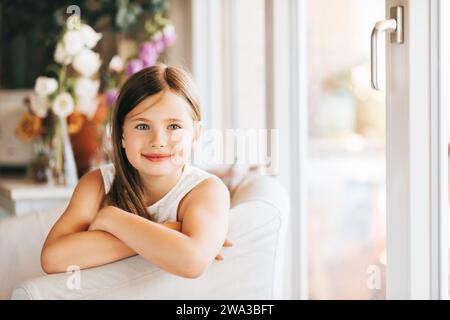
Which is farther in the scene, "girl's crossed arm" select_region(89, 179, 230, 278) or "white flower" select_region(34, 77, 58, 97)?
"white flower" select_region(34, 77, 58, 97)

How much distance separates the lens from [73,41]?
1.27 m

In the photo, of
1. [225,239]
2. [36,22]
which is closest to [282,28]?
[225,239]

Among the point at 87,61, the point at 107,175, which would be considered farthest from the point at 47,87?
the point at 107,175

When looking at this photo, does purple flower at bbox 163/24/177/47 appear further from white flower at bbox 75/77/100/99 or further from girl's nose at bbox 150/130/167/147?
girl's nose at bbox 150/130/167/147

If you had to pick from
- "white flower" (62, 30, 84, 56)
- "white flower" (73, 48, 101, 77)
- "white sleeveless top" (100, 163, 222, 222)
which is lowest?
"white sleeveless top" (100, 163, 222, 222)

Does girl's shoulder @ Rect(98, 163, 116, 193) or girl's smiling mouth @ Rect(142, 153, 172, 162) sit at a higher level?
girl's smiling mouth @ Rect(142, 153, 172, 162)

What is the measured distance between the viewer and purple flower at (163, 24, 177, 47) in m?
1.33

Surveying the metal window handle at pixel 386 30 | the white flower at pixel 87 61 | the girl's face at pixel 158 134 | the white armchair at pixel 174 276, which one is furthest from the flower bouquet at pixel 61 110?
the metal window handle at pixel 386 30

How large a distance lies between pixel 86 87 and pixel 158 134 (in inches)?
23.8

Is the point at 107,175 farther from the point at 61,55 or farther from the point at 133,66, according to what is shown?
the point at 61,55

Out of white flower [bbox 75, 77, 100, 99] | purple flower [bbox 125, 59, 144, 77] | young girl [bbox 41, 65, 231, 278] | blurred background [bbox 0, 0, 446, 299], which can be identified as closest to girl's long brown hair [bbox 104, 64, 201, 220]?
young girl [bbox 41, 65, 231, 278]

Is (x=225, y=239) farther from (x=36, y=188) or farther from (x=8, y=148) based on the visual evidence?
(x=8, y=148)

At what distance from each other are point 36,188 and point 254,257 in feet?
2.07

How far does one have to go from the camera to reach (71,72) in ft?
4.86
